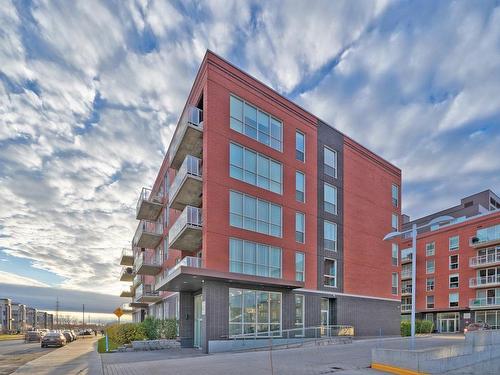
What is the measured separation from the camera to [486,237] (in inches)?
1976

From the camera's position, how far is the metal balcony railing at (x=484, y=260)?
159ft

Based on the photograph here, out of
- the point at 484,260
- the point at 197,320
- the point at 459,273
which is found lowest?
the point at 197,320

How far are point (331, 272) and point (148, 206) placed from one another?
62.4ft

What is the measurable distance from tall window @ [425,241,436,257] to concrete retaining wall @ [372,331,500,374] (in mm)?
43414

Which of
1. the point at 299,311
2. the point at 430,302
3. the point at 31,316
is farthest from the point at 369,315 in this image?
the point at 31,316

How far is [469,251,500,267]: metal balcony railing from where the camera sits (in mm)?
48531

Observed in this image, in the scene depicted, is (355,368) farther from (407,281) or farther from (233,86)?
(407,281)

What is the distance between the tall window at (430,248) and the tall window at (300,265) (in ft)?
129

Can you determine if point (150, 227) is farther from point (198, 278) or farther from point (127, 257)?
point (198, 278)

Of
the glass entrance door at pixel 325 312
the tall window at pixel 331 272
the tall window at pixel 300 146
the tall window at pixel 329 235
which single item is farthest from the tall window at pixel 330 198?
the glass entrance door at pixel 325 312

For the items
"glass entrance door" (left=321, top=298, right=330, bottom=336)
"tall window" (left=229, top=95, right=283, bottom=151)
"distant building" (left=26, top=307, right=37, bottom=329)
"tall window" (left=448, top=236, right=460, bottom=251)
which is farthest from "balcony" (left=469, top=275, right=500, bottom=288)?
"distant building" (left=26, top=307, right=37, bottom=329)

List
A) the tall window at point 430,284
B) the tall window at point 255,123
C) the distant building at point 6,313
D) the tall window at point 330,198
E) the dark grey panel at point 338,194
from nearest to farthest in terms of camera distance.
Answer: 1. the tall window at point 255,123
2. the dark grey panel at point 338,194
3. the tall window at point 330,198
4. the tall window at point 430,284
5. the distant building at point 6,313

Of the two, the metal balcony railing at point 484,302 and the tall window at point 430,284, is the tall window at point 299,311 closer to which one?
the metal balcony railing at point 484,302

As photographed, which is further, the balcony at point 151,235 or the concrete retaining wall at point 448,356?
the balcony at point 151,235
